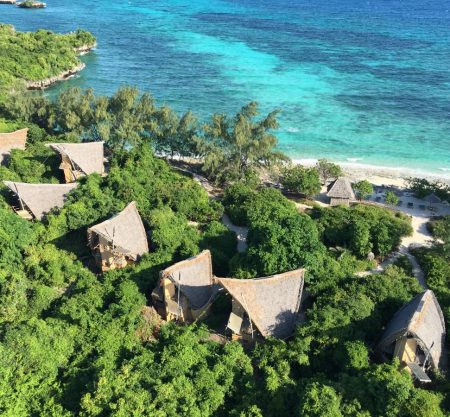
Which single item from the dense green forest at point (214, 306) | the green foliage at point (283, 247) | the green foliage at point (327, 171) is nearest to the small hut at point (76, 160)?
the dense green forest at point (214, 306)

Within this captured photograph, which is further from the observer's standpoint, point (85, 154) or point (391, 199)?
point (391, 199)

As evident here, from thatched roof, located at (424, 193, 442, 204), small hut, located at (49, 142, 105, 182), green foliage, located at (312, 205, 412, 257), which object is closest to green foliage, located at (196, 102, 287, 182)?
green foliage, located at (312, 205, 412, 257)

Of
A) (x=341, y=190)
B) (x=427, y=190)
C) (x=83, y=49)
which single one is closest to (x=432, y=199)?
(x=427, y=190)

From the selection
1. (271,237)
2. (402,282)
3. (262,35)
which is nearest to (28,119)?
(271,237)

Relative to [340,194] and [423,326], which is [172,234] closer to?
[423,326]

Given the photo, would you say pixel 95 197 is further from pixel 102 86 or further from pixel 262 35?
pixel 262 35

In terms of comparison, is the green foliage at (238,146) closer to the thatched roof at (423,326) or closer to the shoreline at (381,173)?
the shoreline at (381,173)

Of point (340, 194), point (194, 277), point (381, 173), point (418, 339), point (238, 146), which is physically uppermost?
point (238, 146)
